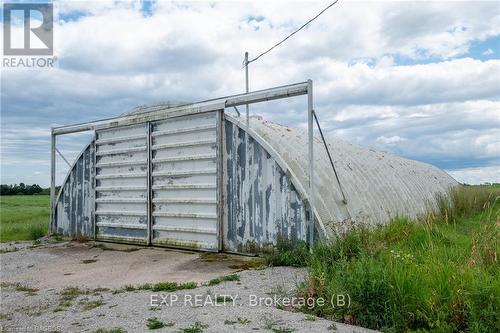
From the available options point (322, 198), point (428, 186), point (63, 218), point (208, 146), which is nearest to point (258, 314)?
point (322, 198)

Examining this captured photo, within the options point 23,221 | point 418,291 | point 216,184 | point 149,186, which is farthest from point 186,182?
point 23,221

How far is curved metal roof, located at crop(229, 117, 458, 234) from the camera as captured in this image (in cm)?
864

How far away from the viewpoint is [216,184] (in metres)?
9.41

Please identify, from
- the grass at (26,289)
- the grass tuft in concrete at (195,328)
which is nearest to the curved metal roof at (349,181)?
the grass tuft in concrete at (195,328)

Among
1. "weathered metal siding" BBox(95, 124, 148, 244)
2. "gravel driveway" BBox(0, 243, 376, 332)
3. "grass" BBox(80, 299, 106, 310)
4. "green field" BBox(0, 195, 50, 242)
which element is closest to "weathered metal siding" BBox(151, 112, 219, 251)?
"weathered metal siding" BBox(95, 124, 148, 244)

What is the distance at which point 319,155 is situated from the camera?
10336 mm

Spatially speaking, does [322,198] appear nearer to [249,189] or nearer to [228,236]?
[249,189]

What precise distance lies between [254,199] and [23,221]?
12380 mm

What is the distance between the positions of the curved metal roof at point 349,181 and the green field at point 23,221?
8.10 meters

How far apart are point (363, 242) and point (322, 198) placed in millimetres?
2123

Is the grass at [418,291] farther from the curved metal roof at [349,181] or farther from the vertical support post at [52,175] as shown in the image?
the vertical support post at [52,175]

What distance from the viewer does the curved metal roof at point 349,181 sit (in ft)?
28.3

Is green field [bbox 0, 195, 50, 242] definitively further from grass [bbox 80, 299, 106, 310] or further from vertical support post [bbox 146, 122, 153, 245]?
grass [bbox 80, 299, 106, 310]

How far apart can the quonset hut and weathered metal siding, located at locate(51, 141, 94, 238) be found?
3cm
